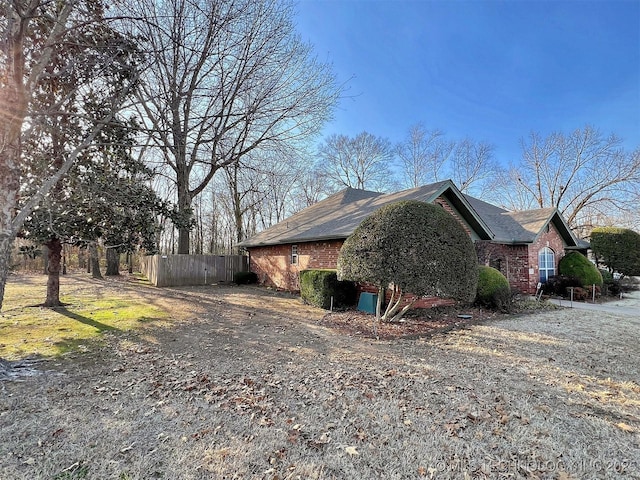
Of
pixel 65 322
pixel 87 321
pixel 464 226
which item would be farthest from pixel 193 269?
pixel 464 226

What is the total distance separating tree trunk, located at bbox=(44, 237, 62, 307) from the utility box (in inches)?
360

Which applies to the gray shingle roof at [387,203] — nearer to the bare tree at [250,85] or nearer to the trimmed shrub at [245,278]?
the trimmed shrub at [245,278]

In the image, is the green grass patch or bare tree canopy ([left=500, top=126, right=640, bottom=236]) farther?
bare tree canopy ([left=500, top=126, right=640, bottom=236])

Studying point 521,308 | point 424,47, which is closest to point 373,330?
point 521,308

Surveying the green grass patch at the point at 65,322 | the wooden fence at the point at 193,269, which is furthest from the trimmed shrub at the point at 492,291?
the wooden fence at the point at 193,269

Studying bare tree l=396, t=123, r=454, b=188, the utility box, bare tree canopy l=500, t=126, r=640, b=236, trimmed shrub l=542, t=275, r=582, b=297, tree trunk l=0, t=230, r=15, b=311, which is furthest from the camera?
bare tree l=396, t=123, r=454, b=188

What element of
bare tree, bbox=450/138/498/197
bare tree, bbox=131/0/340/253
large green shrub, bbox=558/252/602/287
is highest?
bare tree, bbox=450/138/498/197

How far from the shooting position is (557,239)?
16.0 meters

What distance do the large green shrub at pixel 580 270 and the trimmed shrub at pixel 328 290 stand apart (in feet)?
34.9

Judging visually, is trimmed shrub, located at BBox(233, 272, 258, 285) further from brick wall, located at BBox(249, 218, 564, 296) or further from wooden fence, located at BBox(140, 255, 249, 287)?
brick wall, located at BBox(249, 218, 564, 296)

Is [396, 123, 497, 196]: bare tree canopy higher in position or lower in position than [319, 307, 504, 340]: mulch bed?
higher

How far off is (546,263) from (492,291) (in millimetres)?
7213

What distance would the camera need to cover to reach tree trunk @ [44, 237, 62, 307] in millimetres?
9375

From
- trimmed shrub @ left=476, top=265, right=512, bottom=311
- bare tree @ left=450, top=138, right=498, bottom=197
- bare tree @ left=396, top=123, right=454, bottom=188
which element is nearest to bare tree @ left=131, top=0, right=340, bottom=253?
trimmed shrub @ left=476, top=265, right=512, bottom=311
